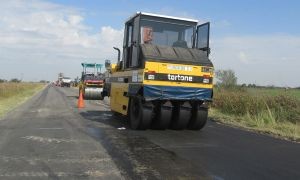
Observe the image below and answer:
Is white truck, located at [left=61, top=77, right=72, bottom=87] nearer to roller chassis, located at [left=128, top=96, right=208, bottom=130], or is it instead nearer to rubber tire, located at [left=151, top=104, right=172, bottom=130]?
roller chassis, located at [left=128, top=96, right=208, bottom=130]

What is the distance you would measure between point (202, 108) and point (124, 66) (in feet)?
11.4

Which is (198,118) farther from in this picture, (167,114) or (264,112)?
(264,112)

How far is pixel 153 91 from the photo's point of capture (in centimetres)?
1409

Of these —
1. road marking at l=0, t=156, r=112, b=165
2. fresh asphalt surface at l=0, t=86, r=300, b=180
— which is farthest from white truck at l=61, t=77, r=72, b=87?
road marking at l=0, t=156, r=112, b=165

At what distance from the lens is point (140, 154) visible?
1012cm

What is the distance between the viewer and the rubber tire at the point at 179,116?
1474cm

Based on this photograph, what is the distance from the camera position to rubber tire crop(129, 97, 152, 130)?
1430cm

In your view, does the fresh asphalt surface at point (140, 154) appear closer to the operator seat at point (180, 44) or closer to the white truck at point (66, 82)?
the operator seat at point (180, 44)

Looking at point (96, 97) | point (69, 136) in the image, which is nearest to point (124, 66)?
point (69, 136)

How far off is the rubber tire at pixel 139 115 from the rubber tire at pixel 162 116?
296 millimetres

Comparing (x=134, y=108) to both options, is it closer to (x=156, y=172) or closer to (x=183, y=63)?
(x=183, y=63)

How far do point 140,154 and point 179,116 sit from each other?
479cm

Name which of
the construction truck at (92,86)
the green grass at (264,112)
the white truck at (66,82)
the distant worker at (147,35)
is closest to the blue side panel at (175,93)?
the distant worker at (147,35)

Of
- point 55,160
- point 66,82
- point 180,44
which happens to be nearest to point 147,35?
point 180,44
